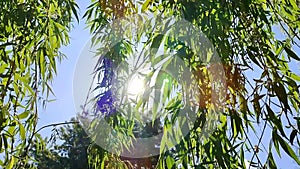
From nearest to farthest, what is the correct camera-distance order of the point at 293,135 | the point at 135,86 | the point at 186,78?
the point at 293,135, the point at 186,78, the point at 135,86

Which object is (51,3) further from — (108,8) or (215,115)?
(215,115)

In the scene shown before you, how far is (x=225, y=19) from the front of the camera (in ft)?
2.86

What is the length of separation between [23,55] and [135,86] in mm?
256

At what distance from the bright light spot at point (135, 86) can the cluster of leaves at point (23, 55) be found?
0.58ft

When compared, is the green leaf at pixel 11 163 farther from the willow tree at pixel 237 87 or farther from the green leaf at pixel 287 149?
the green leaf at pixel 287 149

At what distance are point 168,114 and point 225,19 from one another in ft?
0.68

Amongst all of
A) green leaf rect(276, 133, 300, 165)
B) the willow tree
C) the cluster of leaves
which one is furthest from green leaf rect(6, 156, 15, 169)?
green leaf rect(276, 133, 300, 165)

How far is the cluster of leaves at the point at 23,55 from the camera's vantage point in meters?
0.93

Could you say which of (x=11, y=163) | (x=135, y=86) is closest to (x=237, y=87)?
(x=135, y=86)

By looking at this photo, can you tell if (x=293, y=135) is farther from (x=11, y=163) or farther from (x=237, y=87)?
(x=11, y=163)

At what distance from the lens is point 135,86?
96cm

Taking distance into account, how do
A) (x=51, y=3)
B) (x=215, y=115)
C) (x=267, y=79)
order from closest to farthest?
(x=267, y=79) < (x=215, y=115) < (x=51, y=3)

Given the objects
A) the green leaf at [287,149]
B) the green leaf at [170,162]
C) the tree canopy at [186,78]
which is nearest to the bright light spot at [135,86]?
the tree canopy at [186,78]

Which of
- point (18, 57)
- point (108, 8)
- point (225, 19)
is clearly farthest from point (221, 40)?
point (18, 57)
